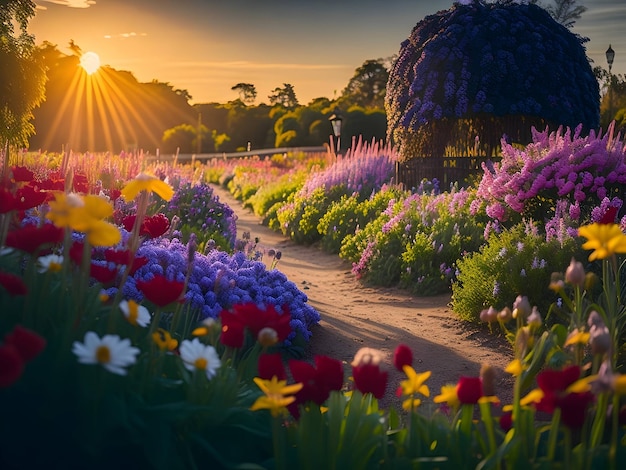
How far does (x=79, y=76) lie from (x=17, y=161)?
31.7 meters

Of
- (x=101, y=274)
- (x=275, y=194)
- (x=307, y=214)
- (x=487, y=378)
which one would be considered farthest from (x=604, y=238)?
(x=275, y=194)

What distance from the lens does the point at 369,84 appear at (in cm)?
4925

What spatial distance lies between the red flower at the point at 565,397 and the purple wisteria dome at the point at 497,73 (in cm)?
1022

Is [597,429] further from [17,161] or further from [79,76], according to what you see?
[79,76]

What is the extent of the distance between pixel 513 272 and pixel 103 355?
15.6 feet

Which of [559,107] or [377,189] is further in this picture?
[377,189]

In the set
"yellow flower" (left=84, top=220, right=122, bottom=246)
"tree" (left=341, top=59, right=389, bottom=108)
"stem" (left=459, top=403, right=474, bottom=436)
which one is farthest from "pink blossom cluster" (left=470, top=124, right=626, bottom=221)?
"tree" (left=341, top=59, right=389, bottom=108)

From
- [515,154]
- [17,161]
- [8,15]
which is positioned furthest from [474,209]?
[8,15]

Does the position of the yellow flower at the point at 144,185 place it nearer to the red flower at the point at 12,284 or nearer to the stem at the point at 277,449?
the red flower at the point at 12,284

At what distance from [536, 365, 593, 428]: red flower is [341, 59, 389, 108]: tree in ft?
151

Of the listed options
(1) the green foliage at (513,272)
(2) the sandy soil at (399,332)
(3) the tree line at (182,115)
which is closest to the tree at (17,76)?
(3) the tree line at (182,115)

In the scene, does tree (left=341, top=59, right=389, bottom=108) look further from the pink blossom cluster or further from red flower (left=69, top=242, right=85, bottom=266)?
red flower (left=69, top=242, right=85, bottom=266)

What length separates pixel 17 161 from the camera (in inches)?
351

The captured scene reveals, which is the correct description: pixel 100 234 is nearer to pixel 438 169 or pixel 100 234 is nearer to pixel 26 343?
pixel 26 343
